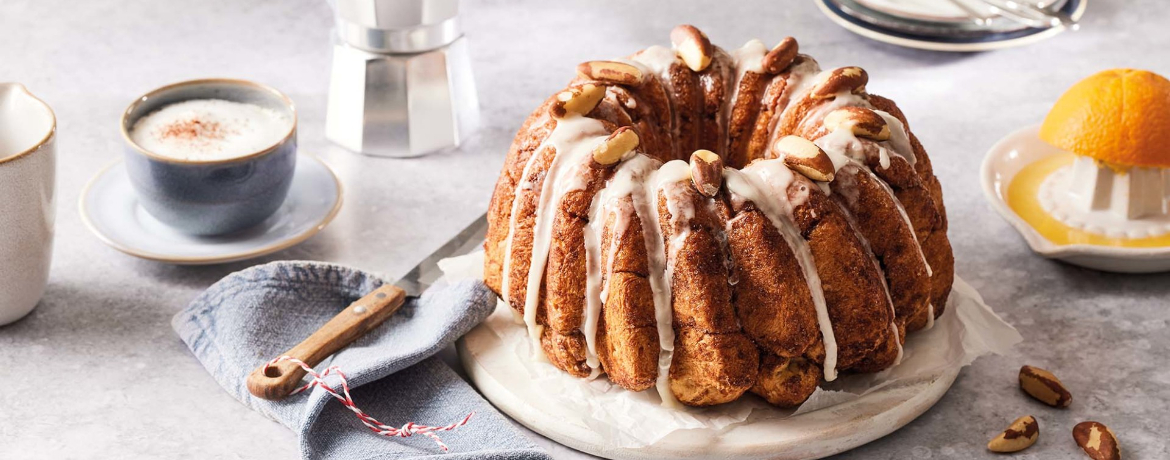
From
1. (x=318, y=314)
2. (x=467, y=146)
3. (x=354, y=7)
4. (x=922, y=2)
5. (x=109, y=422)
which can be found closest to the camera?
(x=109, y=422)

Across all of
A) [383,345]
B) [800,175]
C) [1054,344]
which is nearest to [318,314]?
[383,345]

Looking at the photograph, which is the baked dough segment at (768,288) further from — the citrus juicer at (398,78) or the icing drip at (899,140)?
the citrus juicer at (398,78)

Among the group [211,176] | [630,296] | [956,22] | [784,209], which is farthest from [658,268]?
[956,22]

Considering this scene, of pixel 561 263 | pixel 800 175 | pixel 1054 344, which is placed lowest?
pixel 1054 344

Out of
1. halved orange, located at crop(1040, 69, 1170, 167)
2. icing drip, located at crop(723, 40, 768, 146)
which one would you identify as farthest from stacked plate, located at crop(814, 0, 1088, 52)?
icing drip, located at crop(723, 40, 768, 146)

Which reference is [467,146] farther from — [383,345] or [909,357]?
[909,357]

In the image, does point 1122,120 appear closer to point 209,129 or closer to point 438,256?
point 438,256

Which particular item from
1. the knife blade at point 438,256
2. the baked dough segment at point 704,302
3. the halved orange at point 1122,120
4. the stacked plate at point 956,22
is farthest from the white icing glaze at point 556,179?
the stacked plate at point 956,22
